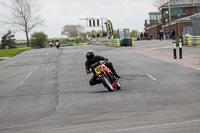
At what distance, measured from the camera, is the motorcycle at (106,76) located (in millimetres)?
11852

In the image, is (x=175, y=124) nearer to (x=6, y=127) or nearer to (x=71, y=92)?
(x=6, y=127)

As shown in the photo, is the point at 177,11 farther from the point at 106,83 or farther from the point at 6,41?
the point at 106,83

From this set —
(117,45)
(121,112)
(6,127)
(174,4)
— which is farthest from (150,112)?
(174,4)

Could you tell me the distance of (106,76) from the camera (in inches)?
469

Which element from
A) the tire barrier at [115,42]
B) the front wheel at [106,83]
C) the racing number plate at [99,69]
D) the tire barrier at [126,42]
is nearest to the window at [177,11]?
the tire barrier at [115,42]

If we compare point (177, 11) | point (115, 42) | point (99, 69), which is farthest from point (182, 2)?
point (99, 69)

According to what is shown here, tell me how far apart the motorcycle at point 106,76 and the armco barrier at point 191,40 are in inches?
974

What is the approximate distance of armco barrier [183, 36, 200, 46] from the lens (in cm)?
3545

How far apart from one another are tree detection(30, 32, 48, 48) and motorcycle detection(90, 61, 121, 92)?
8822 cm

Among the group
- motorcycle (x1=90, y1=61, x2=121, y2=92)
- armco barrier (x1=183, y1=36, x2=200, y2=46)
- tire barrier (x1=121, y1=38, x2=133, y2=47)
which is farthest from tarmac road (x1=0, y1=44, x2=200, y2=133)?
tire barrier (x1=121, y1=38, x2=133, y2=47)

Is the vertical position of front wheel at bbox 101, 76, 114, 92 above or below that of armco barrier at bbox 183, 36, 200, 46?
below

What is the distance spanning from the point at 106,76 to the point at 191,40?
26.5 metres

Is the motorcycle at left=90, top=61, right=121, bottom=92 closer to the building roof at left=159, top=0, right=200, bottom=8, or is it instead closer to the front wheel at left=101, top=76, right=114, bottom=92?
the front wheel at left=101, top=76, right=114, bottom=92

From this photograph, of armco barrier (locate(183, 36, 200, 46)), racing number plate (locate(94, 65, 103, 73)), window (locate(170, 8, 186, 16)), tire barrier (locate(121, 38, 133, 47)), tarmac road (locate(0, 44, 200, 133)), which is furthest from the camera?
window (locate(170, 8, 186, 16))
